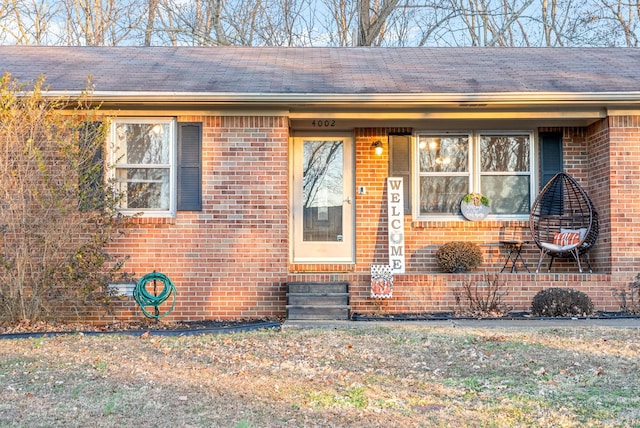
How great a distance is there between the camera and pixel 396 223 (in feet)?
30.9

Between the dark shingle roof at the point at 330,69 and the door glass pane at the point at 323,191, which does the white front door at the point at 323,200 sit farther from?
the dark shingle roof at the point at 330,69

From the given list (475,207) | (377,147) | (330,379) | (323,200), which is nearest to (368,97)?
(377,147)

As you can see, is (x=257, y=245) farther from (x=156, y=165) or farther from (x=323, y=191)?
(x=323, y=191)

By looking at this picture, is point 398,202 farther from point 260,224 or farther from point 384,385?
point 384,385

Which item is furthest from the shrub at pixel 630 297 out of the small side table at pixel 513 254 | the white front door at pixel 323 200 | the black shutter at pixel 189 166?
the black shutter at pixel 189 166

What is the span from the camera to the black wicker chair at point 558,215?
910 cm

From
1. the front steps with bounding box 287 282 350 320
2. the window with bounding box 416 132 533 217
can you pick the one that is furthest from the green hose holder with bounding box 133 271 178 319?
the window with bounding box 416 132 533 217

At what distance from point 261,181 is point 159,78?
2185 millimetres

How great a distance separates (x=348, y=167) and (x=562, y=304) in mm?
3650

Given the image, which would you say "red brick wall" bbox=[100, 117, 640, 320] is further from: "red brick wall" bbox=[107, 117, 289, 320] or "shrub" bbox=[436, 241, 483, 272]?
"shrub" bbox=[436, 241, 483, 272]

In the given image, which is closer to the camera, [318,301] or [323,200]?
[318,301]

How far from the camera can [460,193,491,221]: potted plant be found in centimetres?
952

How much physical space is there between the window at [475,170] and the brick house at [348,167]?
2 centimetres

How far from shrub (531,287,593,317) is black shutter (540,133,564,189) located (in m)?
2.19
